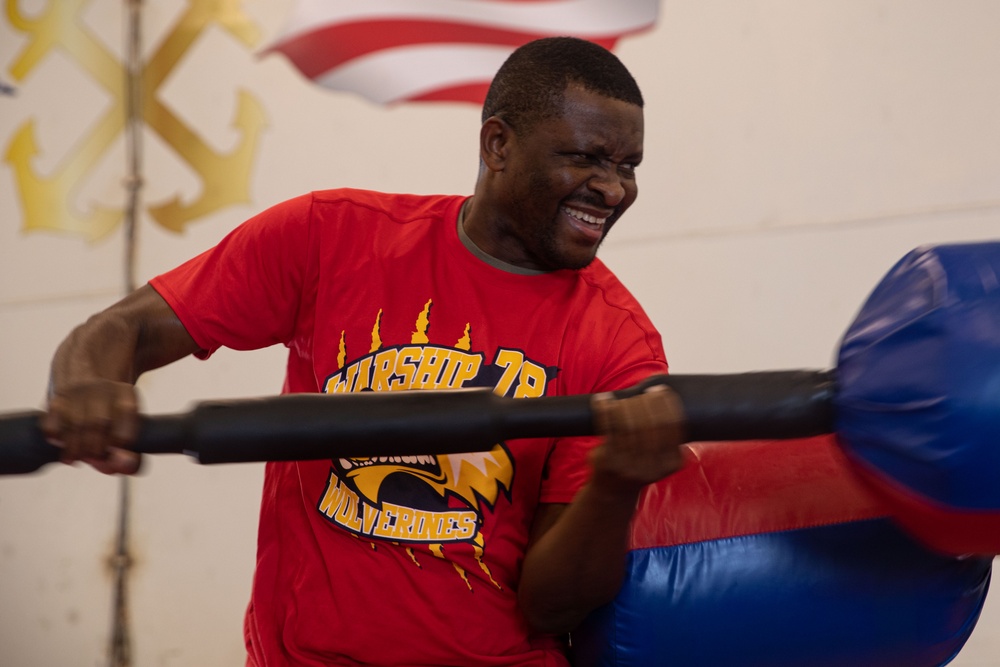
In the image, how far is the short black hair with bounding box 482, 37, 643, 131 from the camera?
4.34 feet

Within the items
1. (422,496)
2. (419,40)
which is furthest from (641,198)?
(422,496)

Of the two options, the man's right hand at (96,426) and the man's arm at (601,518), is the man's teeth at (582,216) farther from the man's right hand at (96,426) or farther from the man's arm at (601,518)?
the man's right hand at (96,426)

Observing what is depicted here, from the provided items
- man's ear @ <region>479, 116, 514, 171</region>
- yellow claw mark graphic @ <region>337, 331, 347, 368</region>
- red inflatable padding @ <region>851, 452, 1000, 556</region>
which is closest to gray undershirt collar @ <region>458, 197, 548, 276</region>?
man's ear @ <region>479, 116, 514, 171</region>

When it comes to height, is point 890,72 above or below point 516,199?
above

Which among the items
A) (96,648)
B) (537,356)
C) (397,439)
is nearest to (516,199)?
(537,356)

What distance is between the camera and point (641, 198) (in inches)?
92.7

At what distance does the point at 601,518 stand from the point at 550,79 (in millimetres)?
571

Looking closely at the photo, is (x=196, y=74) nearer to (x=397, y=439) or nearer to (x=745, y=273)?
(x=745, y=273)

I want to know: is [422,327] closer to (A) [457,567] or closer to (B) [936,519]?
(A) [457,567]

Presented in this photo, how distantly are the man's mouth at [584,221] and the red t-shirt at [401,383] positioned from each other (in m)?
0.08

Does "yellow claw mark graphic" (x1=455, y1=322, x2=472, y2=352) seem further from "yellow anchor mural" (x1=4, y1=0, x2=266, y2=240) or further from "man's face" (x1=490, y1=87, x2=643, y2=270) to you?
"yellow anchor mural" (x1=4, y1=0, x2=266, y2=240)

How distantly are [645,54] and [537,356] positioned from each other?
49.7 inches

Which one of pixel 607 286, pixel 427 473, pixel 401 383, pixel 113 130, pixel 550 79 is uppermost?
pixel 550 79

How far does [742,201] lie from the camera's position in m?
2.28
